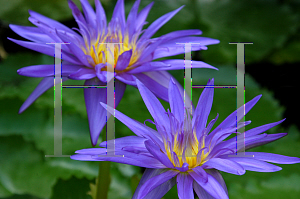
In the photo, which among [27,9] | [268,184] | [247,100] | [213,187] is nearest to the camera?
[213,187]

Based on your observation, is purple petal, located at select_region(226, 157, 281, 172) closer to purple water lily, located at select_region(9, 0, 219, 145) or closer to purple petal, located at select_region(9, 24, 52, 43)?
purple water lily, located at select_region(9, 0, 219, 145)

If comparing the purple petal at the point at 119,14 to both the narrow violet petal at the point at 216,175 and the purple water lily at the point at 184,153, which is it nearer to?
the purple water lily at the point at 184,153

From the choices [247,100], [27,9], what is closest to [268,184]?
[247,100]

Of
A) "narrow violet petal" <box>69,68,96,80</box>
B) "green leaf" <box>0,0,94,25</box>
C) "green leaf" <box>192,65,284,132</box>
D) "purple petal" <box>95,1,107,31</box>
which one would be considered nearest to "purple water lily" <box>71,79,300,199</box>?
"narrow violet petal" <box>69,68,96,80</box>

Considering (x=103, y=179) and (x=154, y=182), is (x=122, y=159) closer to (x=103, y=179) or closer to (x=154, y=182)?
(x=154, y=182)

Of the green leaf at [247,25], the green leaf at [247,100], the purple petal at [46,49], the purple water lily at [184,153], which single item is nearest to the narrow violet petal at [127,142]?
the purple water lily at [184,153]

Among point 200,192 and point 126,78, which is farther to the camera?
point 126,78

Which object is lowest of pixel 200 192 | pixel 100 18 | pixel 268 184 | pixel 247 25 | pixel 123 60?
pixel 268 184
